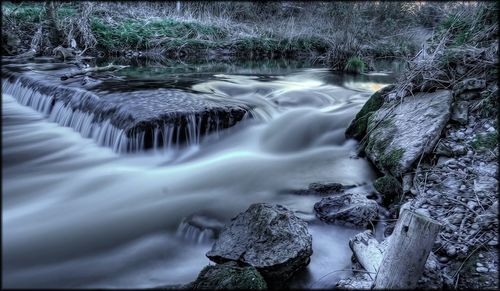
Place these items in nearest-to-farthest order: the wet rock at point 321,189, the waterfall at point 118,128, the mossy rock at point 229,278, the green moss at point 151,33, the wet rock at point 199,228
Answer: the mossy rock at point 229,278 < the wet rock at point 199,228 < the wet rock at point 321,189 < the waterfall at point 118,128 < the green moss at point 151,33

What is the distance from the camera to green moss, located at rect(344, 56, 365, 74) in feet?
36.3

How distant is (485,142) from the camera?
3.79m

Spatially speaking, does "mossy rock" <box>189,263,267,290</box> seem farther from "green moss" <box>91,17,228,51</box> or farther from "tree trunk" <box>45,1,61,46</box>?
"green moss" <box>91,17,228,51</box>

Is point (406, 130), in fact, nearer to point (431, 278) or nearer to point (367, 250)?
point (367, 250)

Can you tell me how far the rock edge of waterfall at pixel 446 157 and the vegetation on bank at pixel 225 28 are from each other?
488cm

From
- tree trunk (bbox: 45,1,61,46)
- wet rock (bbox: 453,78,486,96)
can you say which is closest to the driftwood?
tree trunk (bbox: 45,1,61,46)

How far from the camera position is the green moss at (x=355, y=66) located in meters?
11.1

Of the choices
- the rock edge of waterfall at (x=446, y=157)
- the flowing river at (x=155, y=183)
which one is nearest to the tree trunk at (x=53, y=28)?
the flowing river at (x=155, y=183)

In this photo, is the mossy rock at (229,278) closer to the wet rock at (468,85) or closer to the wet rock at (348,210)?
the wet rock at (348,210)

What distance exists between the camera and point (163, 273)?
123 inches

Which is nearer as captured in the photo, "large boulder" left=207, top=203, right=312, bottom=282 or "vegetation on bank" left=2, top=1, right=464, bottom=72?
"large boulder" left=207, top=203, right=312, bottom=282

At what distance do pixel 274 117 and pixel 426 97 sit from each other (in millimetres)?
2309

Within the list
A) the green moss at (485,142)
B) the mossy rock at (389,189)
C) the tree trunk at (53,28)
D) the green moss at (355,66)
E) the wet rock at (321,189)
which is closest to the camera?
the green moss at (485,142)

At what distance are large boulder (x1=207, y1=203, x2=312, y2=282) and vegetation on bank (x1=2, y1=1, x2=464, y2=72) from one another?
24.4 feet
